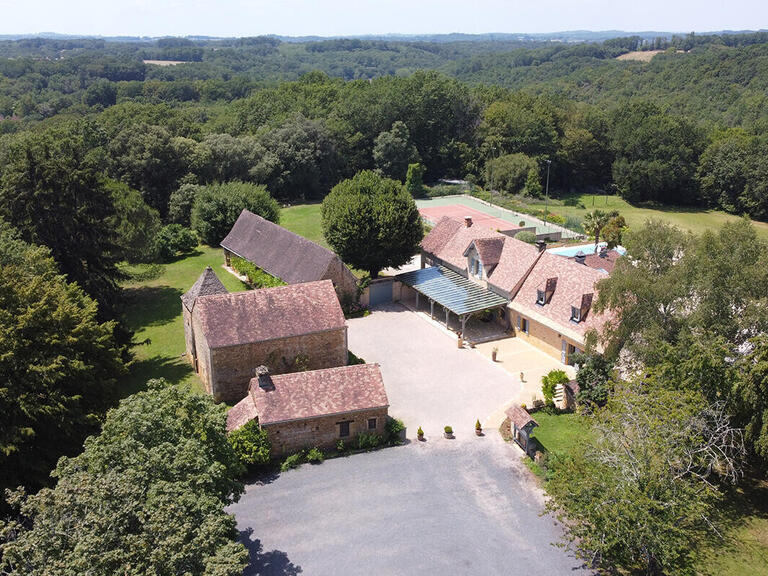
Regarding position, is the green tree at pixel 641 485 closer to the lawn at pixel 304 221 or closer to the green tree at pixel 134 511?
the green tree at pixel 134 511

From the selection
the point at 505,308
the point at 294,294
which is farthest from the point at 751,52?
the point at 294,294

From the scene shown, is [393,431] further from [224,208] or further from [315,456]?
[224,208]

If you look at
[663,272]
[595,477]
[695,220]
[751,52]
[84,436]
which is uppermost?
[751,52]

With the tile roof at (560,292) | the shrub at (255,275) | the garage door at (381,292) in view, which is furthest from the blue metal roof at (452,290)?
the shrub at (255,275)

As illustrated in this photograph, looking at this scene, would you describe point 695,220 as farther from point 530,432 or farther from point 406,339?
point 530,432

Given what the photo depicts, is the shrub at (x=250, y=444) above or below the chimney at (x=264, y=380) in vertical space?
below

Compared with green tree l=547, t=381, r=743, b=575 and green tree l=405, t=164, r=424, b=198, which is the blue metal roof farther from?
green tree l=405, t=164, r=424, b=198
